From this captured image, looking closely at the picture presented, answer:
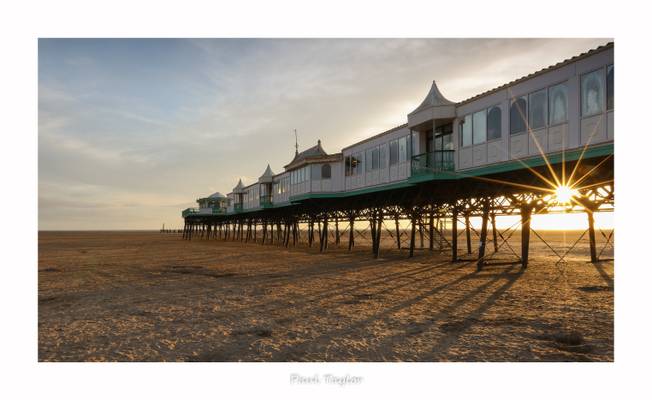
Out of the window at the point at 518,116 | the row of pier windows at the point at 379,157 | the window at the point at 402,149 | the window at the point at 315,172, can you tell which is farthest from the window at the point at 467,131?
the window at the point at 315,172

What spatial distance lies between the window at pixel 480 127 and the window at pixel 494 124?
0.19 metres

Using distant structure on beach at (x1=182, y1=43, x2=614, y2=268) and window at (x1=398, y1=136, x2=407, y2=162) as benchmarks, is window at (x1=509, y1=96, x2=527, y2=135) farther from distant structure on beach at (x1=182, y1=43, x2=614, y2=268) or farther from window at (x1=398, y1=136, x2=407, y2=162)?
window at (x1=398, y1=136, x2=407, y2=162)

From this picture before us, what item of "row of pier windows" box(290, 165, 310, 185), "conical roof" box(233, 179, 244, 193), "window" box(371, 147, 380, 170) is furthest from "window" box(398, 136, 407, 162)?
"conical roof" box(233, 179, 244, 193)

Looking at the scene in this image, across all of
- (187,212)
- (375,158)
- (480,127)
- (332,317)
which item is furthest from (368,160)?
(187,212)

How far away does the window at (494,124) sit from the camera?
14.7 metres

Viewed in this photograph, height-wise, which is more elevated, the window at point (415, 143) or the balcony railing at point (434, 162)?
the window at point (415, 143)

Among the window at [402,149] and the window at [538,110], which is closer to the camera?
the window at [538,110]

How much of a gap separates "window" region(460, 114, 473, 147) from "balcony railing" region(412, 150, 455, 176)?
662 mm

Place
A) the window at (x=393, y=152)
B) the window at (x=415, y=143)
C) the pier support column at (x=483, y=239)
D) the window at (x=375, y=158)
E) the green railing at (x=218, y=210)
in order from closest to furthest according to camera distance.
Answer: the window at (x=415, y=143), the pier support column at (x=483, y=239), the window at (x=393, y=152), the window at (x=375, y=158), the green railing at (x=218, y=210)

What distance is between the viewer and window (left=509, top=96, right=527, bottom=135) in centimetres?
1370

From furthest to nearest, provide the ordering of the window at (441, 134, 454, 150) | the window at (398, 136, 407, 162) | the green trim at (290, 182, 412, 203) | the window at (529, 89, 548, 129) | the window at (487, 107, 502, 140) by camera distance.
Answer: the green trim at (290, 182, 412, 203) < the window at (398, 136, 407, 162) < the window at (441, 134, 454, 150) < the window at (487, 107, 502, 140) < the window at (529, 89, 548, 129)

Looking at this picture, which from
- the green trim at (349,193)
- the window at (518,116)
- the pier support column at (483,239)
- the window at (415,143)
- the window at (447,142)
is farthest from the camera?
the green trim at (349,193)

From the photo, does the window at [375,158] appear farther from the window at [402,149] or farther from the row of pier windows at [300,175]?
the row of pier windows at [300,175]

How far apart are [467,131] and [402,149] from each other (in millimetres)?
Result: 4406
